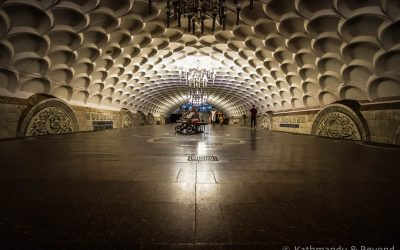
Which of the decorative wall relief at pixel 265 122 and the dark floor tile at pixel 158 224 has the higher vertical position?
the decorative wall relief at pixel 265 122

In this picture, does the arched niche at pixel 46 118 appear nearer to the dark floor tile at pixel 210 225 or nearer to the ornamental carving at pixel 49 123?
the ornamental carving at pixel 49 123

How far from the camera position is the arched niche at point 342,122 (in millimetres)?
10116

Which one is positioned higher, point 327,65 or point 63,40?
point 63,40

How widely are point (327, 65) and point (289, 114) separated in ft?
22.3

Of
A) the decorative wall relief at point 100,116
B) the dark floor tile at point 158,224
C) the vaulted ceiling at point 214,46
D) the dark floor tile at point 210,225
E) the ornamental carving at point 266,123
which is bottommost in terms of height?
the dark floor tile at point 210,225

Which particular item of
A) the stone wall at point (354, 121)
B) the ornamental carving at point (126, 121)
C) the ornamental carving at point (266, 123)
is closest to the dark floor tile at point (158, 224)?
the stone wall at point (354, 121)

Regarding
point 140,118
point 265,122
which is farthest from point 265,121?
point 140,118

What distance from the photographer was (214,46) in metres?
14.9

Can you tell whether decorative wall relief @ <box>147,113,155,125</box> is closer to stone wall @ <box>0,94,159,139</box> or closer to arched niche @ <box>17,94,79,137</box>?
stone wall @ <box>0,94,159,139</box>

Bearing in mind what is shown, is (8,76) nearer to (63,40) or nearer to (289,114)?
(63,40)

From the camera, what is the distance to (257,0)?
859 centimetres

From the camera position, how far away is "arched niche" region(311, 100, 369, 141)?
10.1m

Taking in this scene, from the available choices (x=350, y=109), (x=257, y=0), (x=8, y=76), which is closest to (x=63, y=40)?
(x=8, y=76)

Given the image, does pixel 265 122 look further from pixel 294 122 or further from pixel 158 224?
pixel 158 224
